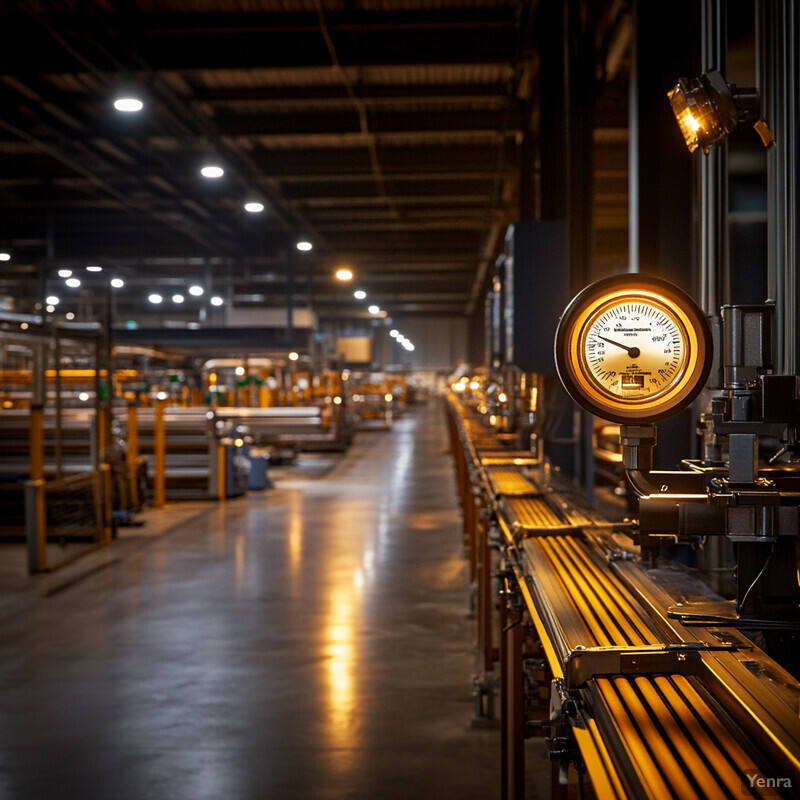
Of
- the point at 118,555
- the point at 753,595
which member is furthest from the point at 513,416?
the point at 753,595

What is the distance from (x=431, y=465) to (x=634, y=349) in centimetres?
1469

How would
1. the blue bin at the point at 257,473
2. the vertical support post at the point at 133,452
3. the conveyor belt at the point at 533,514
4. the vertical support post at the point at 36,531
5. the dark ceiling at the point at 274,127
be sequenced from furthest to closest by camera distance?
the blue bin at the point at 257,473
the vertical support post at the point at 133,452
the dark ceiling at the point at 274,127
the vertical support post at the point at 36,531
the conveyor belt at the point at 533,514

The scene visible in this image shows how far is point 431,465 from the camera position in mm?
16594

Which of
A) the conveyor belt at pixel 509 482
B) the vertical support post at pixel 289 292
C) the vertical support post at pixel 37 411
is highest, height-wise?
the vertical support post at pixel 289 292

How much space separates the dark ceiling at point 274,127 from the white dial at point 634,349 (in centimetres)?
581

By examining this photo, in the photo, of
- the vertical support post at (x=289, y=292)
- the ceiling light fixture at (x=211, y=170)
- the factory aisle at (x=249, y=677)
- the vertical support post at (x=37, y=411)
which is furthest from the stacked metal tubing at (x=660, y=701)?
the vertical support post at (x=289, y=292)

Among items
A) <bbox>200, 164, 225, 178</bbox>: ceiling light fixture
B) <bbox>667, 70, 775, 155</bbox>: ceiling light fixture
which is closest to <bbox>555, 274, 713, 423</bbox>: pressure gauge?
<bbox>667, 70, 775, 155</bbox>: ceiling light fixture

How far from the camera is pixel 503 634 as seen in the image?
2.87 meters

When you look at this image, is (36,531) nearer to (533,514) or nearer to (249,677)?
(249,677)

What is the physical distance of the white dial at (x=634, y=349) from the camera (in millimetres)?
1946

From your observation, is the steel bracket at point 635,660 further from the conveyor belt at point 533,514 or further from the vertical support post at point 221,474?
the vertical support post at point 221,474

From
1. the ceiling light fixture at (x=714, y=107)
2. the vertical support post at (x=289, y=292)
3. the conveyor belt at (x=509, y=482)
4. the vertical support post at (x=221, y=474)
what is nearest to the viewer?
the ceiling light fixture at (x=714, y=107)

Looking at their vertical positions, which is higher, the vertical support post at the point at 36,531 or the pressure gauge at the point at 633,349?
the pressure gauge at the point at 633,349

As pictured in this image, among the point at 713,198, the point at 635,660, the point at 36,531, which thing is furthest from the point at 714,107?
the point at 36,531
